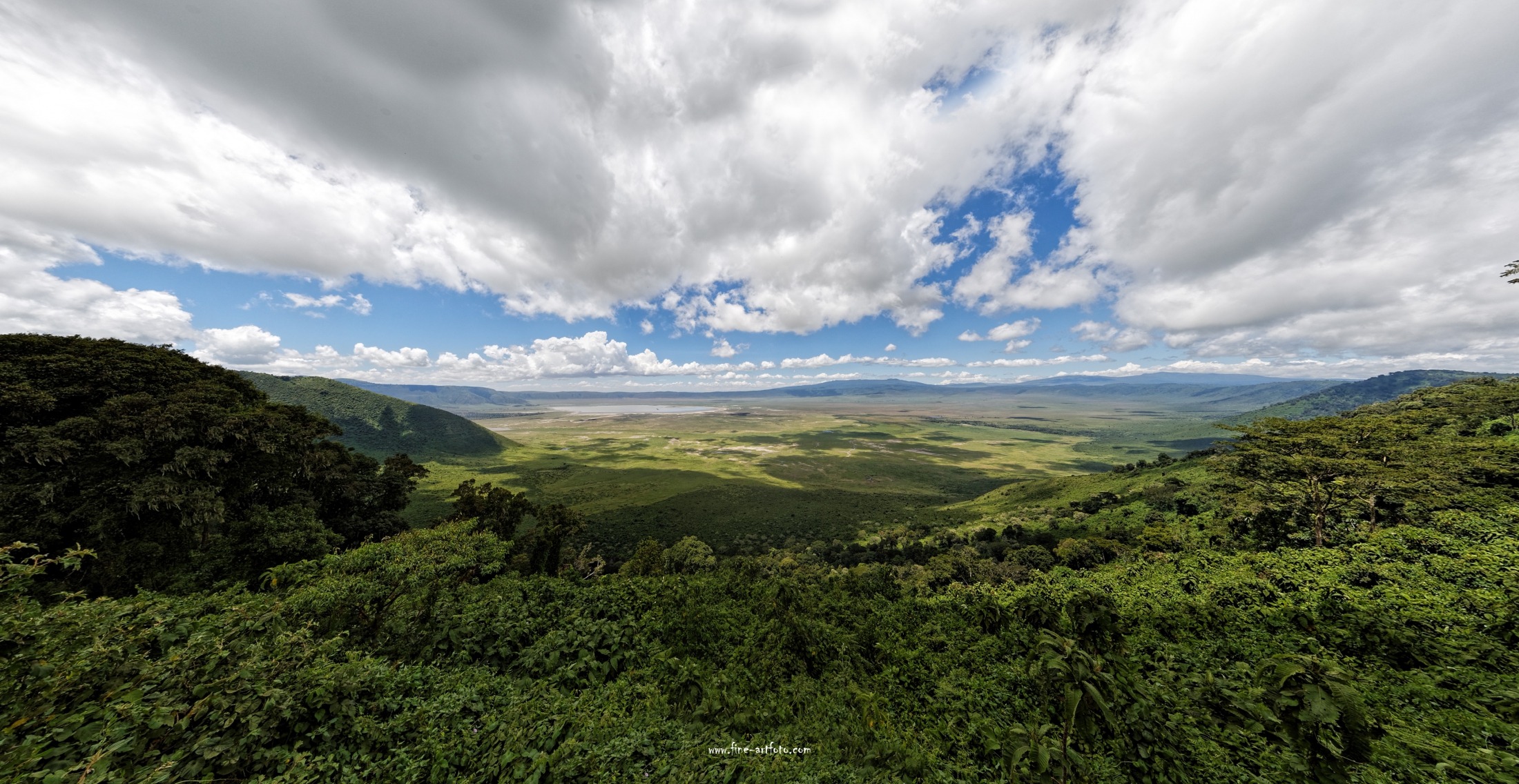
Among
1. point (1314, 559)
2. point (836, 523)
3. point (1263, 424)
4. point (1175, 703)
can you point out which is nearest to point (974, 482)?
point (836, 523)

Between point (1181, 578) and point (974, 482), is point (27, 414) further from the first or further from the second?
point (974, 482)

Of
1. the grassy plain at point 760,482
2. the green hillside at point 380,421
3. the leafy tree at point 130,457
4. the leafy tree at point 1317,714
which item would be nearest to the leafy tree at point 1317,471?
the leafy tree at point 1317,714

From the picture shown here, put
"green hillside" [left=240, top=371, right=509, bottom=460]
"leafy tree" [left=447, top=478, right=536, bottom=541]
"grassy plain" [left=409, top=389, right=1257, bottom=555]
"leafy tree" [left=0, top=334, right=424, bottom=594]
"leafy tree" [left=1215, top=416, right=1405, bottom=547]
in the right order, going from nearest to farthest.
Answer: "leafy tree" [left=0, top=334, right=424, bottom=594] → "leafy tree" [left=1215, top=416, right=1405, bottom=547] → "leafy tree" [left=447, top=478, right=536, bottom=541] → "grassy plain" [left=409, top=389, right=1257, bottom=555] → "green hillside" [left=240, top=371, right=509, bottom=460]

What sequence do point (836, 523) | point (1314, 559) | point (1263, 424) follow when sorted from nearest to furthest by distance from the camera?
point (1314, 559), point (1263, 424), point (836, 523)

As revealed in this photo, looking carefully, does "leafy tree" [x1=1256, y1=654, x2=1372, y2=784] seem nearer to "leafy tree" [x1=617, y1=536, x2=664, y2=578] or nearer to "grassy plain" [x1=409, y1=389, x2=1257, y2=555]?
"leafy tree" [x1=617, y1=536, x2=664, y2=578]

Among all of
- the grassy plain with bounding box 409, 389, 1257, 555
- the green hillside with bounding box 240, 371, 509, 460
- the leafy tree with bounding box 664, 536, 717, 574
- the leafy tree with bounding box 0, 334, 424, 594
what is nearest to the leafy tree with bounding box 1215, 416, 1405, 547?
the grassy plain with bounding box 409, 389, 1257, 555

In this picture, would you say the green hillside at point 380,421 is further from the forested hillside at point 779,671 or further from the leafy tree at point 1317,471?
Result: the leafy tree at point 1317,471

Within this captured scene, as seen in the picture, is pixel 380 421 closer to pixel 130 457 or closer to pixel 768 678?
pixel 130 457
